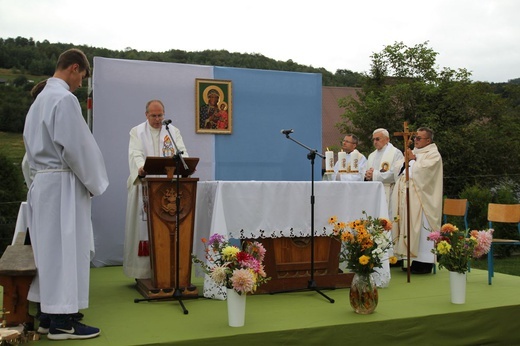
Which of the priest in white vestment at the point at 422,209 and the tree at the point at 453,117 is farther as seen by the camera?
the tree at the point at 453,117

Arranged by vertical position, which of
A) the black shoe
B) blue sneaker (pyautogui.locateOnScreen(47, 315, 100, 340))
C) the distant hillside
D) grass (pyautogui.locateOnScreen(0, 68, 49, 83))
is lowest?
the black shoe

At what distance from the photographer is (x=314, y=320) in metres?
4.33

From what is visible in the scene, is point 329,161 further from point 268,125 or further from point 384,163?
point 268,125

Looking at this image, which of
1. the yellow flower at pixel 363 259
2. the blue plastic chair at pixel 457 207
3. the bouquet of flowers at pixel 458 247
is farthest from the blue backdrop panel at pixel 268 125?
the yellow flower at pixel 363 259

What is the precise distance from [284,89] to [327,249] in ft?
11.8

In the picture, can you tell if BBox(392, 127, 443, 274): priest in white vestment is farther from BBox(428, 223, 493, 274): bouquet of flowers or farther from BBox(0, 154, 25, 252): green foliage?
BBox(0, 154, 25, 252): green foliage

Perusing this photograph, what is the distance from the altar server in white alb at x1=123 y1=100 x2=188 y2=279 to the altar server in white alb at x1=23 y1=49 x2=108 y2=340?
1710mm

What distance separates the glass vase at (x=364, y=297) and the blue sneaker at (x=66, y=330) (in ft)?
6.90

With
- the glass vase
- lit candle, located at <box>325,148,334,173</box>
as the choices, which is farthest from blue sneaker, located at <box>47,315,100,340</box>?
lit candle, located at <box>325,148,334,173</box>

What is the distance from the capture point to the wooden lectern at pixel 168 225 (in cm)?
509

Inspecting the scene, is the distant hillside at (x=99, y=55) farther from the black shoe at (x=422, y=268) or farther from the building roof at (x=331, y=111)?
the building roof at (x=331, y=111)

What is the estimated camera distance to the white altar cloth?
5.20 metres

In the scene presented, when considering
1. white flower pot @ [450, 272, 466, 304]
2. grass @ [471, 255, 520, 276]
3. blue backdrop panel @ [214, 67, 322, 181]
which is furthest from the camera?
grass @ [471, 255, 520, 276]

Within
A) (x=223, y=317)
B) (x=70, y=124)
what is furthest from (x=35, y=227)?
(x=223, y=317)
